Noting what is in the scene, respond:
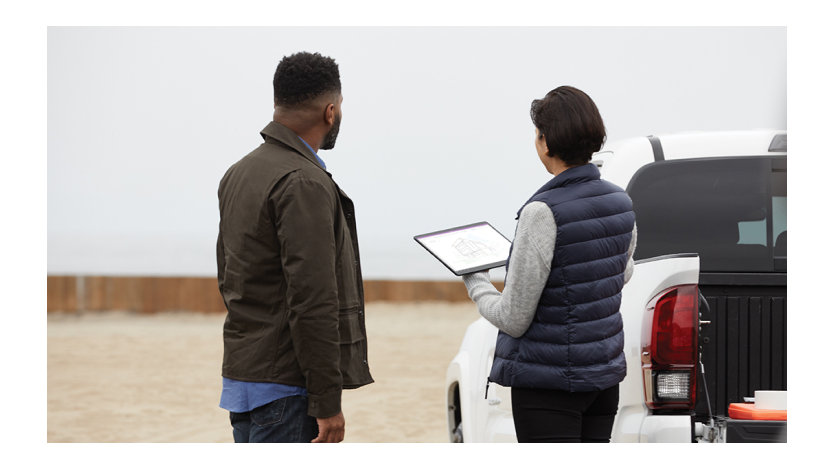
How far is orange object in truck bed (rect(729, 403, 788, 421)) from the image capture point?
2969mm

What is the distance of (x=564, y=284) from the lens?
2.51m

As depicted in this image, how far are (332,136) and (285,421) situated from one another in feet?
2.86

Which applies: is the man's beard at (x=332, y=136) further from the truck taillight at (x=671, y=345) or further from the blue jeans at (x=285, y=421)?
the truck taillight at (x=671, y=345)

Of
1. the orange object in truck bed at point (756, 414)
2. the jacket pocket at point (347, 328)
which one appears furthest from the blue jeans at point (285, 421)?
the orange object in truck bed at point (756, 414)

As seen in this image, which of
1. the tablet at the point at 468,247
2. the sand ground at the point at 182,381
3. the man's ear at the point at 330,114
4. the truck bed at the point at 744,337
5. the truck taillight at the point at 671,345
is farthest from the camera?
the sand ground at the point at 182,381

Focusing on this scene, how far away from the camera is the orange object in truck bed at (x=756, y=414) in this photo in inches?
117

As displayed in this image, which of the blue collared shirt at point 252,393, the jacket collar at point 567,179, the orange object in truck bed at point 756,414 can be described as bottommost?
the orange object in truck bed at point 756,414

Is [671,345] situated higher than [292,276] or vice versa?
[292,276]

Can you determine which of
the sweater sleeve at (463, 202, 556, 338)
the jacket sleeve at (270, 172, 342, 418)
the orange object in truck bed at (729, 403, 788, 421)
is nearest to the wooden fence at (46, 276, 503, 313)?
the orange object in truck bed at (729, 403, 788, 421)

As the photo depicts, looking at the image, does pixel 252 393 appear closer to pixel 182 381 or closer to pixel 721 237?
pixel 721 237

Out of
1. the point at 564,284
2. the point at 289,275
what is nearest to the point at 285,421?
the point at 289,275

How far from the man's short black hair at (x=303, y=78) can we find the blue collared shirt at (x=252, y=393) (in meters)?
0.14

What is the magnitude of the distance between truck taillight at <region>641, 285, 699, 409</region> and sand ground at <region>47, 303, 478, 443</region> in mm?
5174
